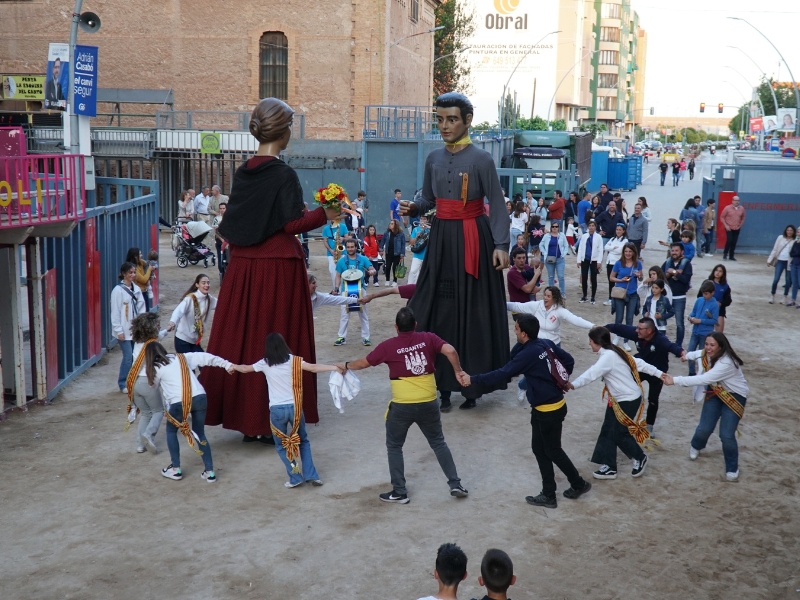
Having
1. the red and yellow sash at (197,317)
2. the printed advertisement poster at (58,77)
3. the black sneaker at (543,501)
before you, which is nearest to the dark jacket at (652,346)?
the black sneaker at (543,501)

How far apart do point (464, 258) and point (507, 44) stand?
7269 cm

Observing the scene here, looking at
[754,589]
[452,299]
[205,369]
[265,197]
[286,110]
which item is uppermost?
[286,110]

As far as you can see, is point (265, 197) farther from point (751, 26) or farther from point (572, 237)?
point (751, 26)

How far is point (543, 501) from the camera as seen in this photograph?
7398 millimetres

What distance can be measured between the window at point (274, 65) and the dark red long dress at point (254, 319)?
1055 inches

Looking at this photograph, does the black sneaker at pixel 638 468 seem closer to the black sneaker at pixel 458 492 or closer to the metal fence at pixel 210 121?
the black sneaker at pixel 458 492

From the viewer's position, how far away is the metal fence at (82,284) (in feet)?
33.7

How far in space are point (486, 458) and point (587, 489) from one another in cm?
118

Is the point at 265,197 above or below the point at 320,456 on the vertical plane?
above

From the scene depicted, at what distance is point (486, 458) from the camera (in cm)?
852

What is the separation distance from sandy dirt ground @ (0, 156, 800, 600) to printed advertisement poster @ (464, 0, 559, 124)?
70461 millimetres

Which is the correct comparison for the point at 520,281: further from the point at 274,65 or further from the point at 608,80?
the point at 608,80

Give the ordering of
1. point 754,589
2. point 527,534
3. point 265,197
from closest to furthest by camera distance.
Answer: point 754,589, point 527,534, point 265,197

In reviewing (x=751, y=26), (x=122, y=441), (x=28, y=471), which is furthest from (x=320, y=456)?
(x=751, y=26)
